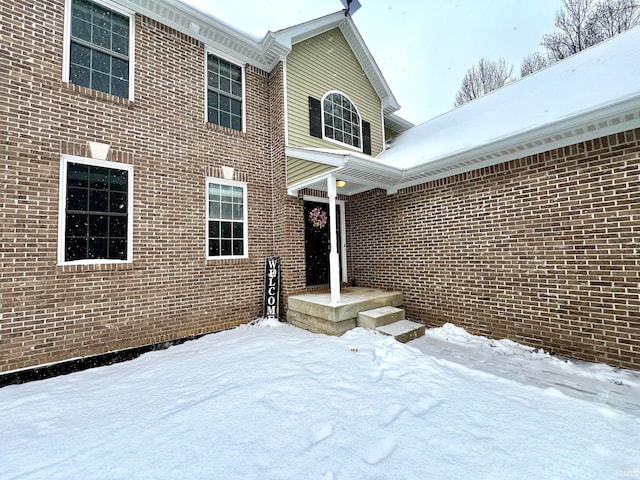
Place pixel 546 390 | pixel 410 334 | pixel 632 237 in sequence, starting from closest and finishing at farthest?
1. pixel 546 390
2. pixel 632 237
3. pixel 410 334

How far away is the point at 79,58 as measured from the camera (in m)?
4.61

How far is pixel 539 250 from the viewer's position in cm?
448

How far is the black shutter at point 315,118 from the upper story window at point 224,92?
170 centimetres

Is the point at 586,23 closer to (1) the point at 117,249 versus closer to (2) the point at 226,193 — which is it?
(2) the point at 226,193

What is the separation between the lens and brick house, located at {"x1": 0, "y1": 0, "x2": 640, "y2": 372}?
3.95 meters

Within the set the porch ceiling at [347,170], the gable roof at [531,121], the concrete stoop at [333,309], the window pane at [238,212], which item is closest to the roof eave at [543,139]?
the gable roof at [531,121]

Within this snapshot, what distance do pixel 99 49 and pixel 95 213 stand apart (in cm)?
288

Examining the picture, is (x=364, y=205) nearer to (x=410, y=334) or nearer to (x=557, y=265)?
(x=410, y=334)

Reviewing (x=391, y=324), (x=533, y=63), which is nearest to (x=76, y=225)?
(x=391, y=324)

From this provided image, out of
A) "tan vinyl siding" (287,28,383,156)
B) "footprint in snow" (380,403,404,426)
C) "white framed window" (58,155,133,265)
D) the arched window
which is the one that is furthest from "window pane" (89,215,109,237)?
the arched window

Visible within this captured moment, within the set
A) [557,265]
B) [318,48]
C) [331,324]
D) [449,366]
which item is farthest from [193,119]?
[557,265]

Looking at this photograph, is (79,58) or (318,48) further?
(318,48)

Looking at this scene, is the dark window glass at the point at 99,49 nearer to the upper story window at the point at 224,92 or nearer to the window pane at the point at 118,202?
the upper story window at the point at 224,92

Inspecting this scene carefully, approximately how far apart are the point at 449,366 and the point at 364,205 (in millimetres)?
4539
